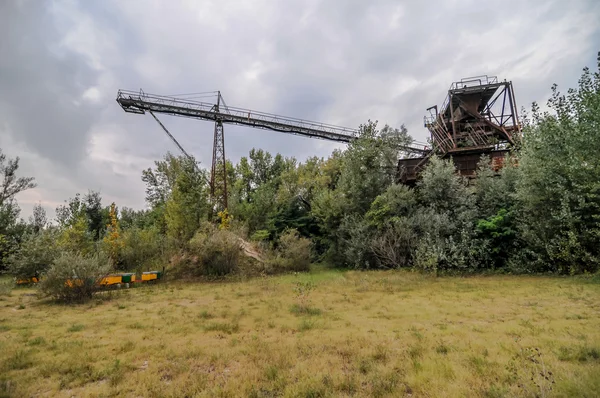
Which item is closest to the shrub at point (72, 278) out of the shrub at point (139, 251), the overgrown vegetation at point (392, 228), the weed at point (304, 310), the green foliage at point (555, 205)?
the overgrown vegetation at point (392, 228)

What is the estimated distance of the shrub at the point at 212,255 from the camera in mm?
16188

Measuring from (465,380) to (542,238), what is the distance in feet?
43.7

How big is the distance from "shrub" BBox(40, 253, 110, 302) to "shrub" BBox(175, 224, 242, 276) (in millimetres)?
5711

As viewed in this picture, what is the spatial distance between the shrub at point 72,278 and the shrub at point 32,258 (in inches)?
242

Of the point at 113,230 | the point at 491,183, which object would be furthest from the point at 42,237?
the point at 491,183

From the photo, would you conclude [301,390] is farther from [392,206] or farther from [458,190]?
[458,190]

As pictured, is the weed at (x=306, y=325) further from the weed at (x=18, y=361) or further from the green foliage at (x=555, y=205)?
the green foliage at (x=555, y=205)

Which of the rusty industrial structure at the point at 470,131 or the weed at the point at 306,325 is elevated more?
the rusty industrial structure at the point at 470,131

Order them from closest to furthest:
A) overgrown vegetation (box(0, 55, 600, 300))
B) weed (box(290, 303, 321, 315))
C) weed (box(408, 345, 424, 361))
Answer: weed (box(408, 345, 424, 361)), weed (box(290, 303, 321, 315)), overgrown vegetation (box(0, 55, 600, 300))

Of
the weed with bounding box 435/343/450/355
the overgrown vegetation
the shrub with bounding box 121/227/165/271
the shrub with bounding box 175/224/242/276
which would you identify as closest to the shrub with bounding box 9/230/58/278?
the overgrown vegetation

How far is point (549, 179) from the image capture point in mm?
12641

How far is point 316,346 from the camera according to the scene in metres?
5.23

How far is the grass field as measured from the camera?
376cm

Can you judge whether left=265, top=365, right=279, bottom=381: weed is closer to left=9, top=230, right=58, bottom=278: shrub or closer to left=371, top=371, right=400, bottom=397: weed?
left=371, top=371, right=400, bottom=397: weed
